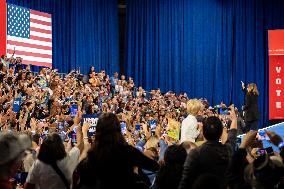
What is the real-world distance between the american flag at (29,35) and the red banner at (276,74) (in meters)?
7.79

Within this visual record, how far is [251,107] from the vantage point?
13148mm

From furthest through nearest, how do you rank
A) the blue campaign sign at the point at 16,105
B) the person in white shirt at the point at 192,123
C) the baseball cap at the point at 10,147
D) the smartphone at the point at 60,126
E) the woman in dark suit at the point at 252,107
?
the woman in dark suit at the point at 252,107, the smartphone at the point at 60,126, the blue campaign sign at the point at 16,105, the person in white shirt at the point at 192,123, the baseball cap at the point at 10,147

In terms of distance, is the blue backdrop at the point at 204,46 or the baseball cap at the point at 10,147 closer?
the baseball cap at the point at 10,147

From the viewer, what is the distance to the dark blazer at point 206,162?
12.5 feet

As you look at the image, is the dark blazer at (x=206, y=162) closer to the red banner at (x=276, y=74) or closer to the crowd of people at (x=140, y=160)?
the crowd of people at (x=140, y=160)

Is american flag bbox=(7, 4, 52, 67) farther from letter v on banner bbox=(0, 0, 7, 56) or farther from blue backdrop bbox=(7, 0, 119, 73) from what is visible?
blue backdrop bbox=(7, 0, 119, 73)

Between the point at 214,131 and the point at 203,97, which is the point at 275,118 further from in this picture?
the point at 214,131

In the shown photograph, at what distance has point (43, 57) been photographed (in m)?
19.3

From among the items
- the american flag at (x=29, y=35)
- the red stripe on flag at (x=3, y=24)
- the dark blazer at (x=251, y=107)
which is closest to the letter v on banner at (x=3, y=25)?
the red stripe on flag at (x=3, y=24)

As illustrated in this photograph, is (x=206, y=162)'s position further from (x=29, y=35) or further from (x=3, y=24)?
(x=29, y=35)

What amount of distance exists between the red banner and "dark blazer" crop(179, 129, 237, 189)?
17.6m

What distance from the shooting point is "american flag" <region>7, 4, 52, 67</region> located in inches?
701

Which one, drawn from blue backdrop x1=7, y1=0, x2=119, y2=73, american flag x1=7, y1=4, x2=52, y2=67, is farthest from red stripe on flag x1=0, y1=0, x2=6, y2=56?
blue backdrop x1=7, y1=0, x2=119, y2=73

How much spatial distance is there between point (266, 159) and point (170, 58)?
69.8ft
